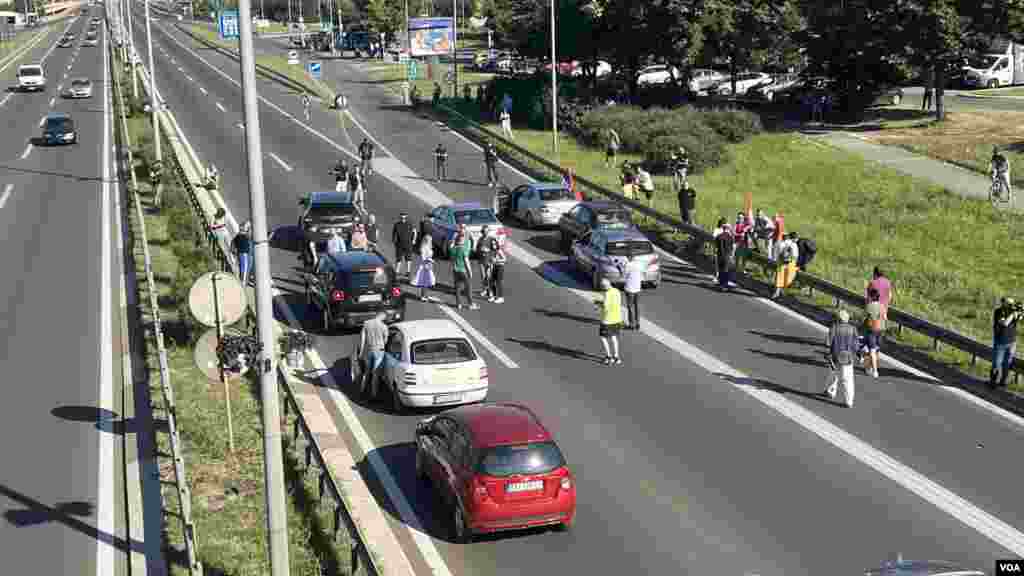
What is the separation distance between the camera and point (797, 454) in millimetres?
17078

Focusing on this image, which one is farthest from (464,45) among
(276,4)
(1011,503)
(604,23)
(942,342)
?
(1011,503)

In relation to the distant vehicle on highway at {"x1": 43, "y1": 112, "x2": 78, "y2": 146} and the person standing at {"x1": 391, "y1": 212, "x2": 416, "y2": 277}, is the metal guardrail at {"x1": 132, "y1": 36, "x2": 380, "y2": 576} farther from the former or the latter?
the distant vehicle on highway at {"x1": 43, "y1": 112, "x2": 78, "y2": 146}

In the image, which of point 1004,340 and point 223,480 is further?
point 1004,340

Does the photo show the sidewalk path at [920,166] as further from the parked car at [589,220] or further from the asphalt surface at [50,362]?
the asphalt surface at [50,362]

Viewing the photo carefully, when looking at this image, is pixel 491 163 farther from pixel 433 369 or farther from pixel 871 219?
pixel 433 369

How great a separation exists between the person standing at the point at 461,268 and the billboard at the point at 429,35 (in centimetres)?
5212

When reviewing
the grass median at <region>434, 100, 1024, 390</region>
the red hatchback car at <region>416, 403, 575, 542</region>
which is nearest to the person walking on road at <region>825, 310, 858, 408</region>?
the grass median at <region>434, 100, 1024, 390</region>

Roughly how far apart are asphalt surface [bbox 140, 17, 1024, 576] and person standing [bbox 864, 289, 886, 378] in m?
0.49

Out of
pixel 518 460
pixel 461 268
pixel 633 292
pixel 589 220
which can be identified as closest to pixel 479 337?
pixel 461 268

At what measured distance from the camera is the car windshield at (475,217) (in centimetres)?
3059

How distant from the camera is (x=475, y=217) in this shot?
1212 inches

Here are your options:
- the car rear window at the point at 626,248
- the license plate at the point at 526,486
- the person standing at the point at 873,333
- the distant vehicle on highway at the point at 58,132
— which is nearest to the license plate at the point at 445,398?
the license plate at the point at 526,486

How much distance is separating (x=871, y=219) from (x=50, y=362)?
27.3m

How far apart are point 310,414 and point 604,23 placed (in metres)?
44.5
